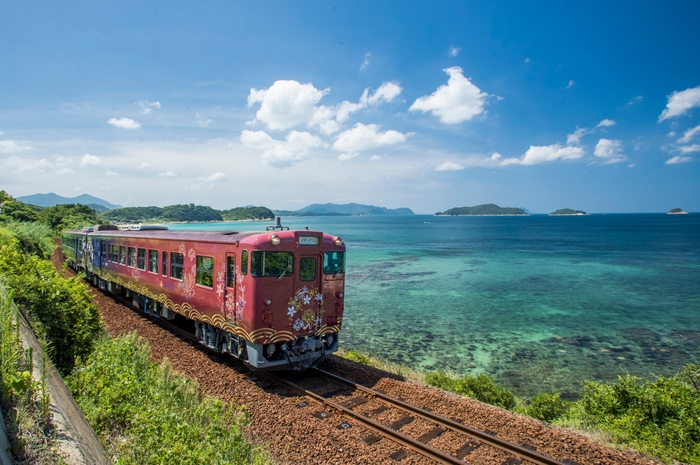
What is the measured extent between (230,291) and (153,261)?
5.56m

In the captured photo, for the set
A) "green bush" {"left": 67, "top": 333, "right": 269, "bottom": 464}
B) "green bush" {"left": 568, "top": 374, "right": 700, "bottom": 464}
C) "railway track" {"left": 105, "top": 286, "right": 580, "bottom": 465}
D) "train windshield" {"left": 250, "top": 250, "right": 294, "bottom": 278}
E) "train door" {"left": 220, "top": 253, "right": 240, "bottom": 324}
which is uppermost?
"train windshield" {"left": 250, "top": 250, "right": 294, "bottom": 278}

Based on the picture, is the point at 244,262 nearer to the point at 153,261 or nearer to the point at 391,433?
the point at 391,433

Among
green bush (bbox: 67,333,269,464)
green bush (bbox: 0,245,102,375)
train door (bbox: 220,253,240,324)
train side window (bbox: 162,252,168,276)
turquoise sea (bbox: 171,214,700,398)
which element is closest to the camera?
green bush (bbox: 67,333,269,464)

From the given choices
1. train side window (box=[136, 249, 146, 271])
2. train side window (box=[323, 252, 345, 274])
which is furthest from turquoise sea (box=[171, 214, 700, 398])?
train side window (box=[136, 249, 146, 271])

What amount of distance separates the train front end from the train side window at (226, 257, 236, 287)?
53 cm

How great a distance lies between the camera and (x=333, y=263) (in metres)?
10.5

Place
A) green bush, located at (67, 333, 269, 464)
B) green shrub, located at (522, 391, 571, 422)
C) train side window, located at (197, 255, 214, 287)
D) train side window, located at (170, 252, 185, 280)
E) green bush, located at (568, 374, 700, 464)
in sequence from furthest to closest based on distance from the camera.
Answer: train side window, located at (170, 252, 185, 280) → train side window, located at (197, 255, 214, 287) → green shrub, located at (522, 391, 571, 422) → green bush, located at (568, 374, 700, 464) → green bush, located at (67, 333, 269, 464)

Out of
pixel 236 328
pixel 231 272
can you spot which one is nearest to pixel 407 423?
pixel 236 328

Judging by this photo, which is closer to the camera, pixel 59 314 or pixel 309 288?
pixel 59 314

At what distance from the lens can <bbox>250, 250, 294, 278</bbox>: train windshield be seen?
9117mm

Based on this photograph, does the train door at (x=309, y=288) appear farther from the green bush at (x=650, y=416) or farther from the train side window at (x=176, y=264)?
the green bush at (x=650, y=416)

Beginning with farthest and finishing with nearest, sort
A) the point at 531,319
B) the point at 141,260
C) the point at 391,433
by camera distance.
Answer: the point at 531,319
the point at 141,260
the point at 391,433

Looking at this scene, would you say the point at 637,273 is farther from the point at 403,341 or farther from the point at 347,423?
the point at 347,423

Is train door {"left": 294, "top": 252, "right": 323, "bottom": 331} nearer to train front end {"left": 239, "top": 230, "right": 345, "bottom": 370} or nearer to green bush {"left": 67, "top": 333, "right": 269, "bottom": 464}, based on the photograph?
train front end {"left": 239, "top": 230, "right": 345, "bottom": 370}
